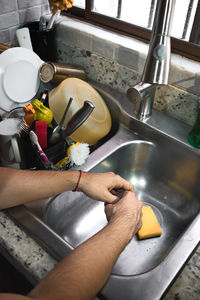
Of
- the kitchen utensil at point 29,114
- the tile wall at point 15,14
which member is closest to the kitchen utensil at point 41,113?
the kitchen utensil at point 29,114

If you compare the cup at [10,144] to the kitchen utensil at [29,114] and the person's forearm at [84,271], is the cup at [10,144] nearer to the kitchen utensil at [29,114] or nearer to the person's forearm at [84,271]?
the kitchen utensil at [29,114]

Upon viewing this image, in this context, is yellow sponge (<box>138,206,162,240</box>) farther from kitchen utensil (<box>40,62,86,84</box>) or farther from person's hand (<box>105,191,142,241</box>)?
kitchen utensil (<box>40,62,86,84</box>)

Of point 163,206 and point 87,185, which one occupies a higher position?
point 87,185

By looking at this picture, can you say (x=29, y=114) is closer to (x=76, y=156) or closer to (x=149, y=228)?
(x=76, y=156)

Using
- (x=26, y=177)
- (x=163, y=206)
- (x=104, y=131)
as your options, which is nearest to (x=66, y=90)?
(x=104, y=131)

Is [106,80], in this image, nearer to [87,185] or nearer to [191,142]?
[191,142]

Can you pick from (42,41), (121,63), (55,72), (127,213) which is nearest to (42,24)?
(42,41)

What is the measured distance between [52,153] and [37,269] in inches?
15.4

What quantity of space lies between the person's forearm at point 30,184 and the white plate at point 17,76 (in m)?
0.43

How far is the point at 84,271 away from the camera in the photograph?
1.98 feet

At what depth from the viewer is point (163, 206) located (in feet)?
3.63

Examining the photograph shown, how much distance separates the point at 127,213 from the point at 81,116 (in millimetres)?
341

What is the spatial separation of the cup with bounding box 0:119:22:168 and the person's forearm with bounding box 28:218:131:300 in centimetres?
37

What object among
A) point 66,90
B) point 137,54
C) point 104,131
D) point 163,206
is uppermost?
point 137,54
